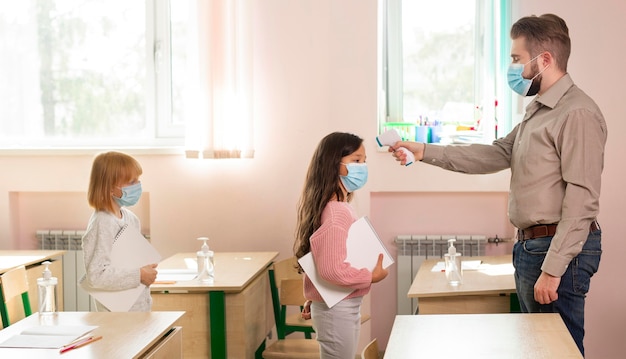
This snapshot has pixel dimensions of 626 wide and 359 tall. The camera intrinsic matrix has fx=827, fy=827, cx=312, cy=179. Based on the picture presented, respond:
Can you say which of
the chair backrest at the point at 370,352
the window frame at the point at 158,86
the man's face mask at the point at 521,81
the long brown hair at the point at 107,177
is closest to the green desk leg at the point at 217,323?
the long brown hair at the point at 107,177

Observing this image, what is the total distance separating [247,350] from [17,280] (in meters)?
1.15

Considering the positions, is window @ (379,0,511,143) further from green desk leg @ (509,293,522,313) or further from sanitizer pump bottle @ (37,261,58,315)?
sanitizer pump bottle @ (37,261,58,315)

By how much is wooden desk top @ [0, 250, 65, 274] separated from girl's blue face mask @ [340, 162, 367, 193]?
2.18m

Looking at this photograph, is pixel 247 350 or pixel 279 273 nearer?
pixel 247 350

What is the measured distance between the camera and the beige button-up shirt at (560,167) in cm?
286

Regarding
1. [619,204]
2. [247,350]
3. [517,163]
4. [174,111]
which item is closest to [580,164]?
[517,163]

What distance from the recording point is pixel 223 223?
Result: 17.1ft

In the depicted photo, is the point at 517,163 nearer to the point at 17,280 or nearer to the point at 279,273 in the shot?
the point at 279,273

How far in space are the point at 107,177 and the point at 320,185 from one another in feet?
3.43

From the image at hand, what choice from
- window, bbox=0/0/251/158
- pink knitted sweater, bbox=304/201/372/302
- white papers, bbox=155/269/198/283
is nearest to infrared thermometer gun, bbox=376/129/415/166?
pink knitted sweater, bbox=304/201/372/302

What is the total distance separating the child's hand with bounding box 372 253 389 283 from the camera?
9.98 ft

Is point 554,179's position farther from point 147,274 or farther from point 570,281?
point 147,274

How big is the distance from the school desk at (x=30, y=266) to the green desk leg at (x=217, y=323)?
1.09 meters

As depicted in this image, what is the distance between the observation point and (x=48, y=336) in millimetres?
2635
